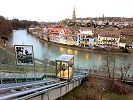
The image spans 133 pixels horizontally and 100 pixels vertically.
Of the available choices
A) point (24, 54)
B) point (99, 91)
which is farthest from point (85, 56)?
point (24, 54)

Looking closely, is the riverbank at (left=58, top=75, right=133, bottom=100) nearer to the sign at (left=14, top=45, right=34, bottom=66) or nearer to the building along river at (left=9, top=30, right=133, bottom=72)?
the sign at (left=14, top=45, right=34, bottom=66)

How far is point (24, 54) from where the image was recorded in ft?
27.2

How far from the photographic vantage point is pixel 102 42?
1501 inches

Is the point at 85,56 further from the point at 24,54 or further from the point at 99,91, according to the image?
the point at 24,54

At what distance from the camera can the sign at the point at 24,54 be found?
8.17 meters

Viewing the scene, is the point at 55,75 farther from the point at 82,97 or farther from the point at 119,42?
the point at 119,42

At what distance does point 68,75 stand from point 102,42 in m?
28.6

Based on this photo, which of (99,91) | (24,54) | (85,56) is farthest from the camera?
(85,56)

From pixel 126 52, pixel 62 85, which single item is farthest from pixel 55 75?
pixel 126 52

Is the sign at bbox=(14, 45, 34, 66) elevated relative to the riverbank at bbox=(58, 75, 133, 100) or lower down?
elevated

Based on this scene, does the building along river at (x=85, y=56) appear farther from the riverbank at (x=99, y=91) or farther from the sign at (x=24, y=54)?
the sign at (x=24, y=54)

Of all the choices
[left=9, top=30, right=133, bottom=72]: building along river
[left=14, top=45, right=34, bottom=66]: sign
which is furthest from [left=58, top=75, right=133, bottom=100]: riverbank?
[left=9, top=30, right=133, bottom=72]: building along river

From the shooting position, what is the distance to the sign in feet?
26.8

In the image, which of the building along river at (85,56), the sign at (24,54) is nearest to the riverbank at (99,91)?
the sign at (24,54)
